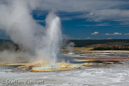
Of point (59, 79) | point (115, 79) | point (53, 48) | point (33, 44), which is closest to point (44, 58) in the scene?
point (53, 48)

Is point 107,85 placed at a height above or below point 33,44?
below

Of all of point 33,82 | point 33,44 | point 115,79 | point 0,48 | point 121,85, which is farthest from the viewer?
point 0,48

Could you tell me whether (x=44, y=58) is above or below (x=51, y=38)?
below

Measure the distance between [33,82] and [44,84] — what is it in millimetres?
905

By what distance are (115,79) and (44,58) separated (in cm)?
1167

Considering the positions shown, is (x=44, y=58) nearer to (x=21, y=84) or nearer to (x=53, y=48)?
(x=53, y=48)

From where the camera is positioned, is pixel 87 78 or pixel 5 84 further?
pixel 87 78

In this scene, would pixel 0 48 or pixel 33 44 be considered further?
pixel 0 48

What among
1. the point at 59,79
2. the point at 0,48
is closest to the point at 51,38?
the point at 59,79

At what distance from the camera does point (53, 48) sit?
71.4 ft

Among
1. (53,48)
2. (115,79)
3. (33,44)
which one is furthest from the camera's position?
(33,44)

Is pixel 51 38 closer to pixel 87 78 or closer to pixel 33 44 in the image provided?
pixel 33 44

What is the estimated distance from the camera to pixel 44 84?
423 inches

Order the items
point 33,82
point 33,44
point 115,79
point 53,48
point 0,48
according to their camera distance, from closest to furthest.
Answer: point 33,82
point 115,79
point 53,48
point 33,44
point 0,48
